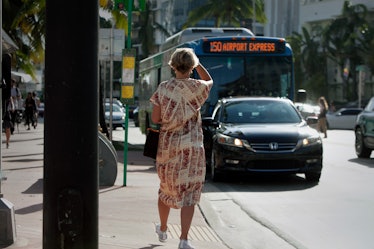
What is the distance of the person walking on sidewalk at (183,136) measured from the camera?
6.47m

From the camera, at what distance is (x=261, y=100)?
1422cm


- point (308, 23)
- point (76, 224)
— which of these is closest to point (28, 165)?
point (76, 224)

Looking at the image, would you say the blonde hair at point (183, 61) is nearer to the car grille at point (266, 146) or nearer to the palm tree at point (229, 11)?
the car grille at point (266, 146)

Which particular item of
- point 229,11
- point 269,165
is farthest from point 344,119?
point 269,165

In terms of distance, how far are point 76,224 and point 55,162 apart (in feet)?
1.30

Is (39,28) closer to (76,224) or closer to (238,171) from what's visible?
(238,171)

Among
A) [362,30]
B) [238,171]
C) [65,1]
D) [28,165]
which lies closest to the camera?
[65,1]

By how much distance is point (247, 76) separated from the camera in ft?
57.7

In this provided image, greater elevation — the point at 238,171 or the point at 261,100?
the point at 261,100

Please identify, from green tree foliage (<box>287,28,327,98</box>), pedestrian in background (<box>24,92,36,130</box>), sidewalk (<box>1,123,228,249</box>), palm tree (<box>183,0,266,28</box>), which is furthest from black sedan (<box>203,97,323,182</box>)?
green tree foliage (<box>287,28,327,98</box>)

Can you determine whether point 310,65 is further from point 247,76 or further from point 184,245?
point 184,245

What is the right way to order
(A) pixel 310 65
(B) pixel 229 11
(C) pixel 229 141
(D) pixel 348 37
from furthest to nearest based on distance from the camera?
1. (A) pixel 310 65
2. (D) pixel 348 37
3. (B) pixel 229 11
4. (C) pixel 229 141

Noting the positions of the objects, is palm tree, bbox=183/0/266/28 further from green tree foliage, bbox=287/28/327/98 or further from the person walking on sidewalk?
the person walking on sidewalk

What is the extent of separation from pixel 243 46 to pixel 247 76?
0.73 m
